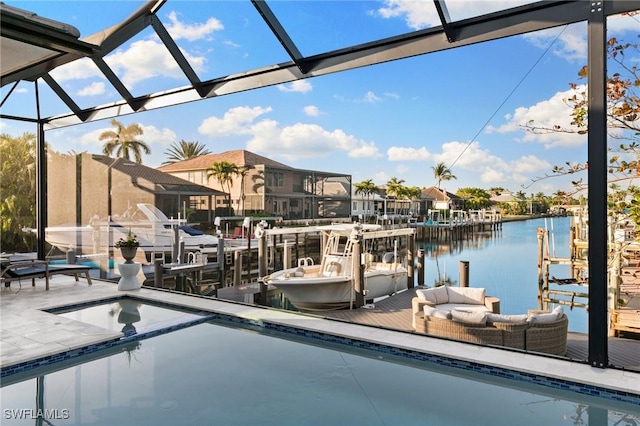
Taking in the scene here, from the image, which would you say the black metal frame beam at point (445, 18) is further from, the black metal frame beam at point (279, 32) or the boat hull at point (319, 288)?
the boat hull at point (319, 288)

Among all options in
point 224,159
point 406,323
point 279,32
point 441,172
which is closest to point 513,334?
point 406,323

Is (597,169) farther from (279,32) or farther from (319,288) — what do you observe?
(319,288)

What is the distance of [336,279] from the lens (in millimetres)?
8391

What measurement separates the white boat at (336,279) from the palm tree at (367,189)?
3984mm

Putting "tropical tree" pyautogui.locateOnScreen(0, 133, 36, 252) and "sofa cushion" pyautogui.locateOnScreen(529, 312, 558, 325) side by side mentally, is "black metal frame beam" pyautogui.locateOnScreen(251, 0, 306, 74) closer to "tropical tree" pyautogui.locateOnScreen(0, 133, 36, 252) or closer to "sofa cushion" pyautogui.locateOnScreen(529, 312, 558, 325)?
"sofa cushion" pyautogui.locateOnScreen(529, 312, 558, 325)

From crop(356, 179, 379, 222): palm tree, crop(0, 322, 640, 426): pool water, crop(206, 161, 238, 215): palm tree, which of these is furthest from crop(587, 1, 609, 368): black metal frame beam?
crop(206, 161, 238, 215): palm tree

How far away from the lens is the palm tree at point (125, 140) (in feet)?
57.1

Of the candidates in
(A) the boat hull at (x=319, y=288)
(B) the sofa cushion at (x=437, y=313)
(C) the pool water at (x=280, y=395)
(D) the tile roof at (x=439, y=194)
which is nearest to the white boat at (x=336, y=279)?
(A) the boat hull at (x=319, y=288)

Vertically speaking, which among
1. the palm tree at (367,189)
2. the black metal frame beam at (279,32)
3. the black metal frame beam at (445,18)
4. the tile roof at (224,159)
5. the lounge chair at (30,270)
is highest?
the tile roof at (224,159)

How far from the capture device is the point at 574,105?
4539 mm

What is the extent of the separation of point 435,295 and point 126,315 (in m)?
4.65

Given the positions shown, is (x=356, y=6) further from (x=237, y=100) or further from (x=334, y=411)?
(x=237, y=100)

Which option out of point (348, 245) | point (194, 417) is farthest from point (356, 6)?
point (194, 417)

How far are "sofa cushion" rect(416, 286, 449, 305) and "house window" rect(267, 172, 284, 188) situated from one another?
1217 centimetres
